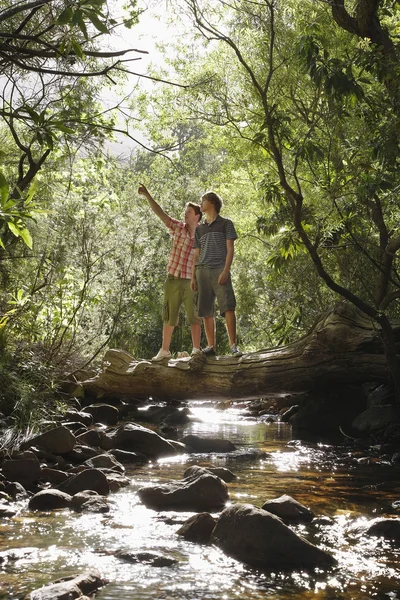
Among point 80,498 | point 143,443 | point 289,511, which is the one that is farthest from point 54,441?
point 289,511

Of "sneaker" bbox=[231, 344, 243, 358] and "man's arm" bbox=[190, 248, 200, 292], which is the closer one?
"sneaker" bbox=[231, 344, 243, 358]

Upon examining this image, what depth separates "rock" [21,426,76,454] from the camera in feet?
22.2

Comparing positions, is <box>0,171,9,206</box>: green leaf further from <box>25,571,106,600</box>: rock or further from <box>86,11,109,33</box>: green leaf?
<box>25,571,106,600</box>: rock

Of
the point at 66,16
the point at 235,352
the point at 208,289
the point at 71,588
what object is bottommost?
the point at 71,588

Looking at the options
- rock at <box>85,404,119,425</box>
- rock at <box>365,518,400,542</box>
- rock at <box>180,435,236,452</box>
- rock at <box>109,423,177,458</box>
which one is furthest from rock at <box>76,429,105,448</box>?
rock at <box>365,518,400,542</box>

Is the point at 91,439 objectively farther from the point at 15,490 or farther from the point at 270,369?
the point at 270,369

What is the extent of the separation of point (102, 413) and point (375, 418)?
3887mm

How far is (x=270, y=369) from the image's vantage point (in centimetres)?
909

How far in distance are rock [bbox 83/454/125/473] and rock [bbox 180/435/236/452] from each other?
5.50 ft

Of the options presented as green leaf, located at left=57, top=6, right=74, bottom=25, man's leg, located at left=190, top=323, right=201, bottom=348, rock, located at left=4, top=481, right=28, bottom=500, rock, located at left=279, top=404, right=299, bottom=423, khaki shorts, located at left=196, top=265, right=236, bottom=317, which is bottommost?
rock, located at left=4, top=481, right=28, bottom=500

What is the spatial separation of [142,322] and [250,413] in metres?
7.57

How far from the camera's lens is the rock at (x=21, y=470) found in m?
5.94

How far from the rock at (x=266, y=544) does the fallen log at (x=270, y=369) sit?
418cm

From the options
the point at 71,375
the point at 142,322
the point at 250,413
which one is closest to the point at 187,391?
the point at 71,375
